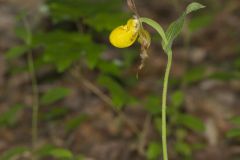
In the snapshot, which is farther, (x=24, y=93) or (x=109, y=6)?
(x=24, y=93)

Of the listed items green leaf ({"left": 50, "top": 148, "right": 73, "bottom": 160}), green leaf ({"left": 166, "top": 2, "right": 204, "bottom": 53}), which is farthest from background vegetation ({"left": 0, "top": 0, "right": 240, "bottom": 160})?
green leaf ({"left": 166, "top": 2, "right": 204, "bottom": 53})

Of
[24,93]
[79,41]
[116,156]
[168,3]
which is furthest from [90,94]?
[168,3]

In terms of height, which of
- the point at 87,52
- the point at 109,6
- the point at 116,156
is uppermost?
the point at 109,6

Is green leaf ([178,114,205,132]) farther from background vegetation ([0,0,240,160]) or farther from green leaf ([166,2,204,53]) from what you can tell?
green leaf ([166,2,204,53])

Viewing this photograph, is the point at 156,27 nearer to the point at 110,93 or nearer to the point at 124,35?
the point at 124,35

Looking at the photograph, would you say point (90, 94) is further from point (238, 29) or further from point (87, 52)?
point (238, 29)

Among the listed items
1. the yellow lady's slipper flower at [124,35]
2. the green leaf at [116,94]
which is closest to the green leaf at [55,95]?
the green leaf at [116,94]

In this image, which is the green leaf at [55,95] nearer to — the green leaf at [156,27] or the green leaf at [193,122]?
the green leaf at [193,122]

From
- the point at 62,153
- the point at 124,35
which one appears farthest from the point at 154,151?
the point at 124,35

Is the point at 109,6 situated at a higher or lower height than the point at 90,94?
higher
